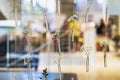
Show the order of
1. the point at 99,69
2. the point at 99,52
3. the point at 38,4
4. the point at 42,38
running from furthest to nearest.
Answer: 1. the point at 42,38
2. the point at 99,52
3. the point at 99,69
4. the point at 38,4

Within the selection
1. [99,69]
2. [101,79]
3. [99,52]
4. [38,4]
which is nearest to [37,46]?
[99,52]

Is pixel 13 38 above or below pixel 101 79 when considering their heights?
above

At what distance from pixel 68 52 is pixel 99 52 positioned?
725 mm

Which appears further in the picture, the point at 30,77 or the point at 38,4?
the point at 38,4

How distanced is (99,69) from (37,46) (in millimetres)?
2876

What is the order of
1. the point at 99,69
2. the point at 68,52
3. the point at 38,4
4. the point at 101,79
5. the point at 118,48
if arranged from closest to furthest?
the point at 38,4 < the point at 101,79 < the point at 99,69 < the point at 68,52 < the point at 118,48

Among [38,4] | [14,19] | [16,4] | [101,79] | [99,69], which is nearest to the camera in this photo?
[16,4]

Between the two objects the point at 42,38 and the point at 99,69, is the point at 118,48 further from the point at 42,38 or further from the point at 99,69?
the point at 99,69

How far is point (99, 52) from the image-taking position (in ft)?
19.5

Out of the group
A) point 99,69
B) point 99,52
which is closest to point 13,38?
point 99,52

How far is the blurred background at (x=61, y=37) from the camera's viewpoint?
8.83 feet

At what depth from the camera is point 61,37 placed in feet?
15.5

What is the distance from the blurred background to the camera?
106 inches

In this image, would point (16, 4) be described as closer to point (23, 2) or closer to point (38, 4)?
point (23, 2)
